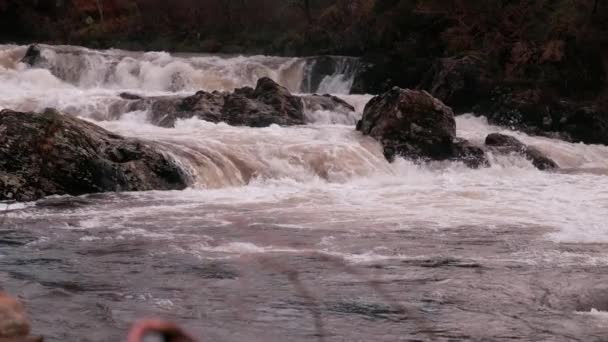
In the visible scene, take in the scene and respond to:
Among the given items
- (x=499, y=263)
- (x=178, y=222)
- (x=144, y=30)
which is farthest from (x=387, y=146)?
(x=144, y=30)

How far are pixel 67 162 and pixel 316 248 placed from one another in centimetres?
503

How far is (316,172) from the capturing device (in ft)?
47.0

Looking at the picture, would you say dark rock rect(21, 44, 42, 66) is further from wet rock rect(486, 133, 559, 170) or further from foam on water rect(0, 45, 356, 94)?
wet rock rect(486, 133, 559, 170)

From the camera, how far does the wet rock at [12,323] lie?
2646 millimetres

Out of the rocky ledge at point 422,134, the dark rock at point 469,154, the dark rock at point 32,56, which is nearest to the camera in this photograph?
the dark rock at point 469,154

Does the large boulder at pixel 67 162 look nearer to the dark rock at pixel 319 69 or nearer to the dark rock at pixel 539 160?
the dark rock at pixel 539 160

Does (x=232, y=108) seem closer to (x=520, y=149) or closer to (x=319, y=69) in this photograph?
(x=520, y=149)

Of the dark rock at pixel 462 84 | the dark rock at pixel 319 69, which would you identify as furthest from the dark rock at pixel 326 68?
the dark rock at pixel 462 84

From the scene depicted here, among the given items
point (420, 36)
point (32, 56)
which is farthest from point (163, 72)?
point (420, 36)

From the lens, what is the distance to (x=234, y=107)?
18.6 m

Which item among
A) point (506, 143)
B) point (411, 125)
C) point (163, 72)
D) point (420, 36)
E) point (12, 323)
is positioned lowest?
point (12, 323)

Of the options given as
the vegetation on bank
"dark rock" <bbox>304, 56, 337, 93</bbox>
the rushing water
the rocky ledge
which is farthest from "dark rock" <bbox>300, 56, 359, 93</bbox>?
the rushing water

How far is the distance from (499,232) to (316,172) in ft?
18.9

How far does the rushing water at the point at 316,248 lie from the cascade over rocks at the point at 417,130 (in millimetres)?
448
